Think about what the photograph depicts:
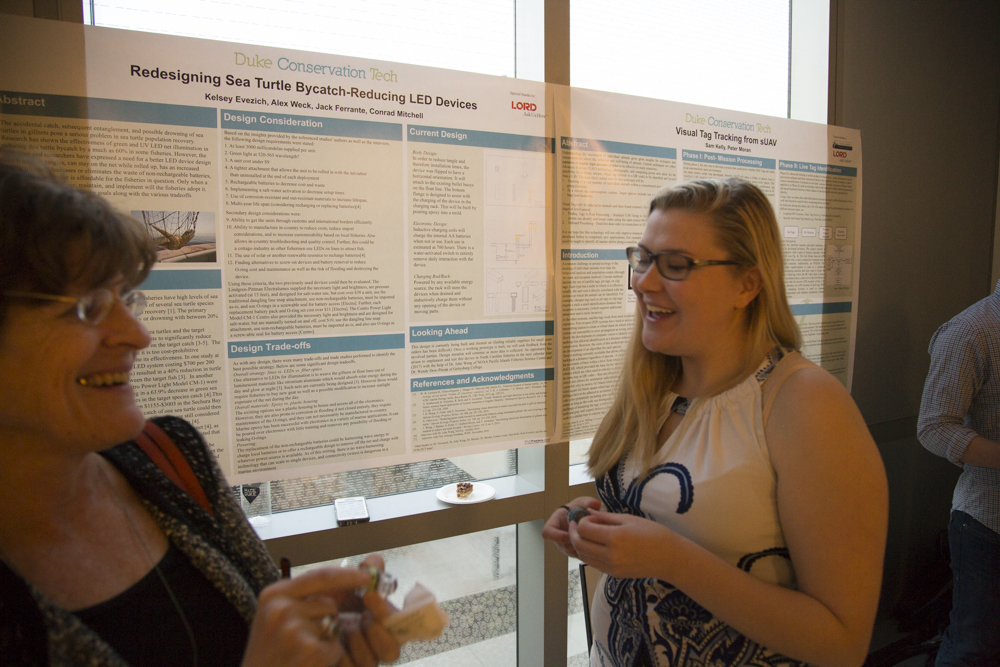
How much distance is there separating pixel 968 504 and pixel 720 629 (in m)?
1.73

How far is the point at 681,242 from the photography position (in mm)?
1303

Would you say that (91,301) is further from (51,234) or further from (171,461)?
(171,461)

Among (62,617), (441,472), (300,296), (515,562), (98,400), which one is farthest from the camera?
(515,562)

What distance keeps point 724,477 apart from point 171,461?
1088 mm

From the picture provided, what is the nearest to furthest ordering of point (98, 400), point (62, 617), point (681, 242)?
point (62, 617) → point (98, 400) → point (681, 242)

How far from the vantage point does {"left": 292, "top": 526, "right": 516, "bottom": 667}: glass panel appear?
7.04ft

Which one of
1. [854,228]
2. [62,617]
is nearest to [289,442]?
[62,617]

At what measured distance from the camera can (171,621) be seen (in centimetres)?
82

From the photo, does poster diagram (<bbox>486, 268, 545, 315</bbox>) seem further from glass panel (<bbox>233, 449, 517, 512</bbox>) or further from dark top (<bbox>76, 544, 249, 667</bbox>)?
dark top (<bbox>76, 544, 249, 667</bbox>)

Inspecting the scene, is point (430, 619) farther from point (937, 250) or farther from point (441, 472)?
point (937, 250)

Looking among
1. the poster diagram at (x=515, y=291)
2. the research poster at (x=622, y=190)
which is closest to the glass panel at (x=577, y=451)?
the research poster at (x=622, y=190)

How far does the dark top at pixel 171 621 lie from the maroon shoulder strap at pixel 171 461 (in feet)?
0.38

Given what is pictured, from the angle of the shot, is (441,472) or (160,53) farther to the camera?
(441,472)

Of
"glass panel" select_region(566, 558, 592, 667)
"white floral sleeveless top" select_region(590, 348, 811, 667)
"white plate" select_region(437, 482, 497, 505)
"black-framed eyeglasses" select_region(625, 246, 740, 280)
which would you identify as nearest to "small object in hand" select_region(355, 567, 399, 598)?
"white floral sleeveless top" select_region(590, 348, 811, 667)
